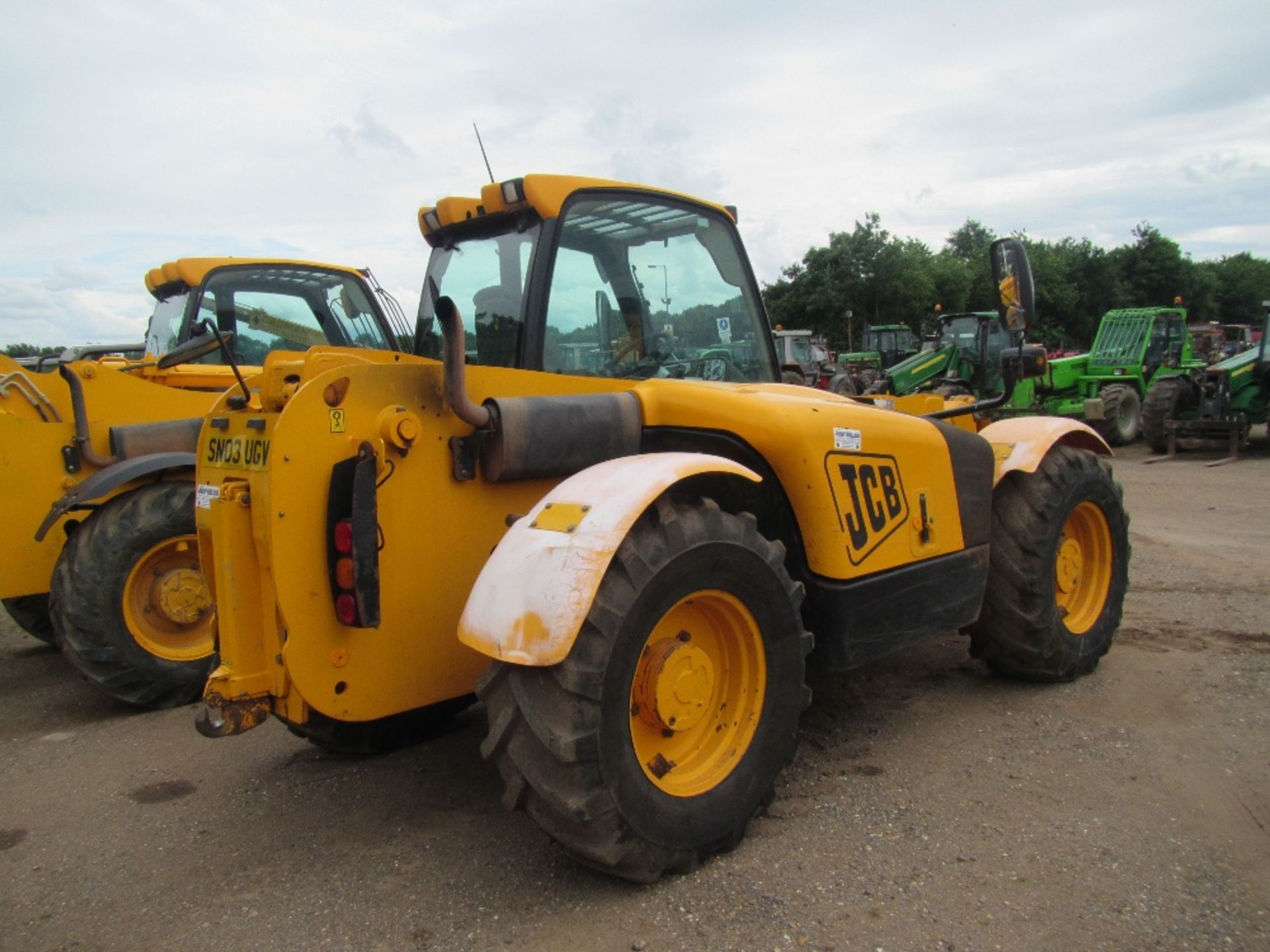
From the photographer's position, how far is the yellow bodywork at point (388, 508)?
2.72 meters

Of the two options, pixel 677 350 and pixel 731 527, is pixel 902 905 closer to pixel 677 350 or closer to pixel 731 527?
pixel 731 527

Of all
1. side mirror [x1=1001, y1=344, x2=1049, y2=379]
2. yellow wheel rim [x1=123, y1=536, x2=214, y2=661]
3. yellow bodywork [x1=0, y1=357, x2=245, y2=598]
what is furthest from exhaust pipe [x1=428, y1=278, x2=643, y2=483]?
yellow bodywork [x1=0, y1=357, x2=245, y2=598]

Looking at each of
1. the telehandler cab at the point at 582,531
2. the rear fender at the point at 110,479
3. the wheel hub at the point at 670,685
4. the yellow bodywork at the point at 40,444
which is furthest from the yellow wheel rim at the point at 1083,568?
the yellow bodywork at the point at 40,444

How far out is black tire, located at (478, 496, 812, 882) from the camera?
2492mm

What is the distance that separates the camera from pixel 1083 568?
4758mm

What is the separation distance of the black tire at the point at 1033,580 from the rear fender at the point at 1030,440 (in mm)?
86

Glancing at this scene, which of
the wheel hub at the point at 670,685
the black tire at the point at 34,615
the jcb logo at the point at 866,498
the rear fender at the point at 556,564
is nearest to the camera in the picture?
the rear fender at the point at 556,564

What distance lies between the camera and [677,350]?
3828mm

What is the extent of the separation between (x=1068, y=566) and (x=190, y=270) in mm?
5683

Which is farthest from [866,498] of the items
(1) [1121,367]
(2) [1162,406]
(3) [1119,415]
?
(1) [1121,367]

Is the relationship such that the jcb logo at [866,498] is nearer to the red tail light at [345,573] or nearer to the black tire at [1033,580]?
the black tire at [1033,580]

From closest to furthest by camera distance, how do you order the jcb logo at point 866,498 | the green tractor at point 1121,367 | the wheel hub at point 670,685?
the wheel hub at point 670,685 → the jcb logo at point 866,498 → the green tractor at point 1121,367

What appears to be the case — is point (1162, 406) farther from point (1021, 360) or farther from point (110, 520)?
Result: point (110, 520)

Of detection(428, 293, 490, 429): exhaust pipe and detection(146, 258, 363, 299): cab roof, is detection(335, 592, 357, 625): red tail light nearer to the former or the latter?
detection(428, 293, 490, 429): exhaust pipe
